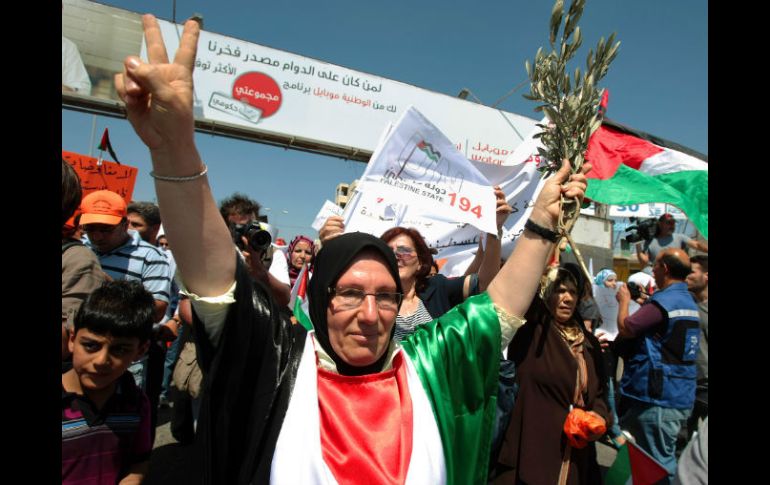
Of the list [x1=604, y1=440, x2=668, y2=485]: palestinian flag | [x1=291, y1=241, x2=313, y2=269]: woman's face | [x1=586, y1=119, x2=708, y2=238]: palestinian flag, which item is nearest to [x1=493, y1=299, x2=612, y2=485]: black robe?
[x1=604, y1=440, x2=668, y2=485]: palestinian flag

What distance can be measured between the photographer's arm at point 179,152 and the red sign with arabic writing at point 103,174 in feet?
22.6

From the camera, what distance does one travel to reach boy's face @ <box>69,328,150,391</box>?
5.56 ft

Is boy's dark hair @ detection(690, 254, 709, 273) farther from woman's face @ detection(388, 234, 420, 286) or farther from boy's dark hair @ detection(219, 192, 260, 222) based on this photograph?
boy's dark hair @ detection(219, 192, 260, 222)

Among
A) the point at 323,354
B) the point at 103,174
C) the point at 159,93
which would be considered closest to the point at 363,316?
the point at 323,354

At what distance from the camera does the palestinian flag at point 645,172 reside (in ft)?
11.4

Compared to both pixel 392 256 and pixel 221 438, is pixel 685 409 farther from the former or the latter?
pixel 221 438

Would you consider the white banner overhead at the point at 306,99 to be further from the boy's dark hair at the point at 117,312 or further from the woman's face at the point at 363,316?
the woman's face at the point at 363,316

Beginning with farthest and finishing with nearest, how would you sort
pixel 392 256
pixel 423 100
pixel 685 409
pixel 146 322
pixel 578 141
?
pixel 423 100 < pixel 685 409 < pixel 146 322 < pixel 578 141 < pixel 392 256

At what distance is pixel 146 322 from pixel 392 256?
1144 mm

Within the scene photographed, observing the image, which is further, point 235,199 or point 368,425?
point 235,199

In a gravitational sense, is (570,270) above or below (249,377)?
above

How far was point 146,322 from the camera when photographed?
6.22 ft

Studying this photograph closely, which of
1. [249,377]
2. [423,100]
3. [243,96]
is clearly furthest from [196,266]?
[423,100]

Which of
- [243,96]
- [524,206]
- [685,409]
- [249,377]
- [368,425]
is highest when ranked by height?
[243,96]
